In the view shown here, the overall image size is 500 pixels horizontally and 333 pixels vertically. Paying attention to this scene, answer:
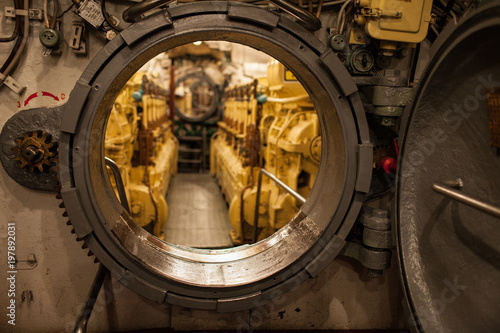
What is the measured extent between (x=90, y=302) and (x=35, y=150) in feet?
2.83

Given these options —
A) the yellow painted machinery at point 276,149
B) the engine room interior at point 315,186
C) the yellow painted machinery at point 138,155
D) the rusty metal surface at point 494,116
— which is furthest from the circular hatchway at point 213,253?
the yellow painted machinery at point 138,155

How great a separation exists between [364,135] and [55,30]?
1.71 meters

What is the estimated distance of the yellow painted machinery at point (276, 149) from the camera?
4.38 m

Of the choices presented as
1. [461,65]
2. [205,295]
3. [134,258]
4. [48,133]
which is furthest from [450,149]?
[48,133]

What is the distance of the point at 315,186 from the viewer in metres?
2.42

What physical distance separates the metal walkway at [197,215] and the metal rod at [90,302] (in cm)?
226

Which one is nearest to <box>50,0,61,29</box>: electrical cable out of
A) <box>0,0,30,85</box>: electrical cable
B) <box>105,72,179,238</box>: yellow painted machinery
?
<box>0,0,30,85</box>: electrical cable

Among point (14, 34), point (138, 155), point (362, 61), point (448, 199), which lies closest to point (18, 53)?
point (14, 34)

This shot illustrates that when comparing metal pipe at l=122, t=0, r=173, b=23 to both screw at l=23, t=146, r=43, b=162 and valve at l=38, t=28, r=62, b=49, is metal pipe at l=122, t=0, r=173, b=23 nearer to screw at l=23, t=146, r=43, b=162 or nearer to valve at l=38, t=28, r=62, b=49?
valve at l=38, t=28, r=62, b=49

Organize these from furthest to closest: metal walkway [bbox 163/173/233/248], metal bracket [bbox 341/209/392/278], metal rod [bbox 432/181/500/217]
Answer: metal walkway [bbox 163/173/233/248], metal bracket [bbox 341/209/392/278], metal rod [bbox 432/181/500/217]

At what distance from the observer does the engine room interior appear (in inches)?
62.9

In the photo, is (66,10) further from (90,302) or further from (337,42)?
(90,302)

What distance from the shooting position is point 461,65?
1.52 meters

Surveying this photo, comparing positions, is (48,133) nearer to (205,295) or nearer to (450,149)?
(205,295)
